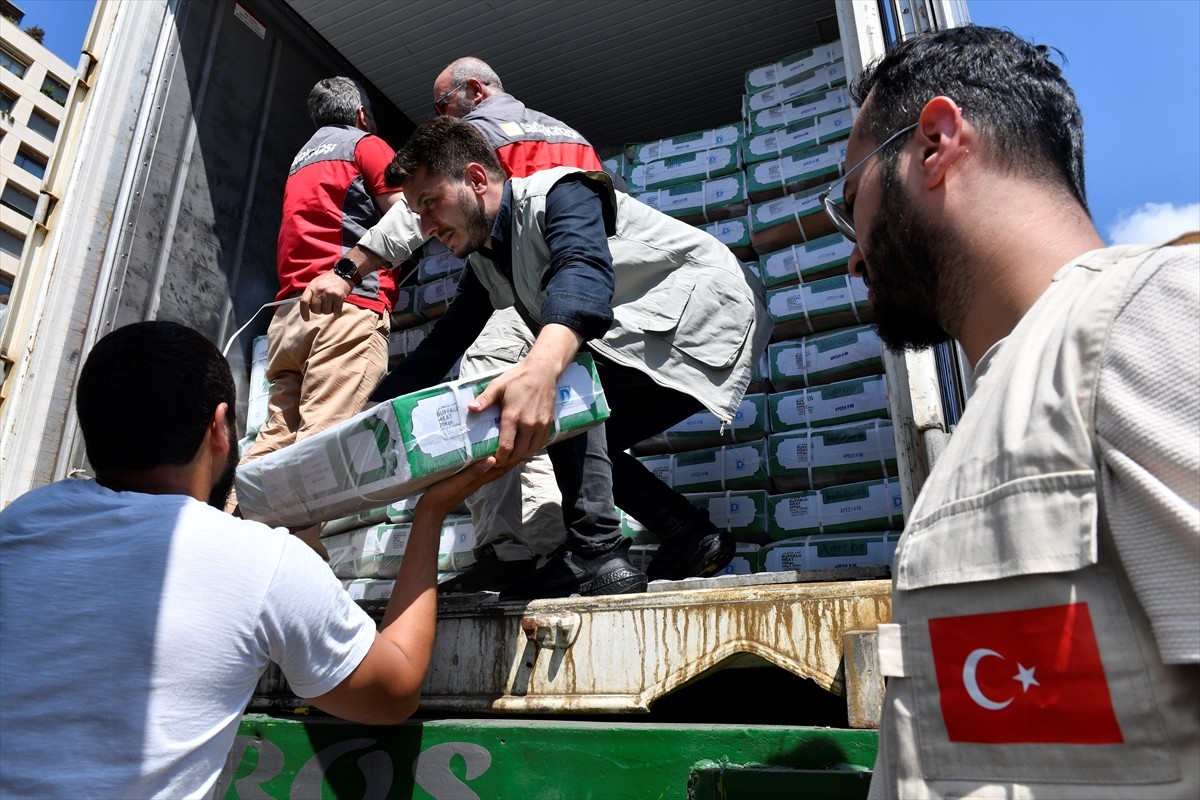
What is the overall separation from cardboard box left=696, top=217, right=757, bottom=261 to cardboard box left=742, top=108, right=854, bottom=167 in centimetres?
29

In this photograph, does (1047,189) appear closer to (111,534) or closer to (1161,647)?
(1161,647)

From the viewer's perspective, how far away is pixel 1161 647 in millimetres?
685

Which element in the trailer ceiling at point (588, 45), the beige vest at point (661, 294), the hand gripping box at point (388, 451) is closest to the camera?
the hand gripping box at point (388, 451)

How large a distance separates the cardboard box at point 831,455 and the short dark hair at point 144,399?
242 centimetres

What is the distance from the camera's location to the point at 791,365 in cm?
365

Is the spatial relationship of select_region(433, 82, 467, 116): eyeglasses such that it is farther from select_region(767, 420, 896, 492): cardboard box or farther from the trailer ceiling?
select_region(767, 420, 896, 492): cardboard box

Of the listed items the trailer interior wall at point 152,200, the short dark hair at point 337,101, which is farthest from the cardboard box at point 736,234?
the trailer interior wall at point 152,200

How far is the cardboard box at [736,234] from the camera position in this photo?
4.04 meters

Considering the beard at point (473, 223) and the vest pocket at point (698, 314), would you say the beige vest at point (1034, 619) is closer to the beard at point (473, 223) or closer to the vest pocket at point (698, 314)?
the vest pocket at point (698, 314)

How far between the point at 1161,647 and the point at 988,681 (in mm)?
166

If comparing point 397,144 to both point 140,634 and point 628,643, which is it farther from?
point 140,634

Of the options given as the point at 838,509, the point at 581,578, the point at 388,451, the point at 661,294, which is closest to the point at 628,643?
the point at 581,578

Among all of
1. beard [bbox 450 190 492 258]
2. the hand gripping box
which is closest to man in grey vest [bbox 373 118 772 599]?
beard [bbox 450 190 492 258]

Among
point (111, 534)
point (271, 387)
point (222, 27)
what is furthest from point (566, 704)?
point (222, 27)
